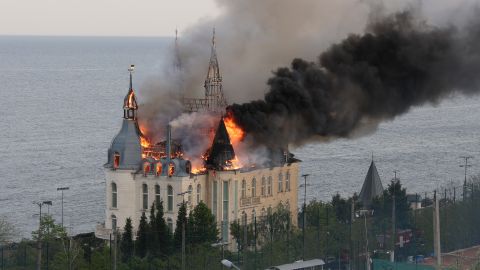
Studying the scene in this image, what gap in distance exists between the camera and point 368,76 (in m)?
88.8

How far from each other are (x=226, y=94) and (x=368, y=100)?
36.5 feet

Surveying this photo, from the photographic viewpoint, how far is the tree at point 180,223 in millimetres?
75000

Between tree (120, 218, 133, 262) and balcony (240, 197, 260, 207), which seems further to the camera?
balcony (240, 197, 260, 207)

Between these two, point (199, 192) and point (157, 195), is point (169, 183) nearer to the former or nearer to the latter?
point (157, 195)

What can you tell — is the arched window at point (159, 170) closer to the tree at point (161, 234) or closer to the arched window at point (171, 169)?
the arched window at point (171, 169)

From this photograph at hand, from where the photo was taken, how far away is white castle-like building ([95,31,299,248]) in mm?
81250

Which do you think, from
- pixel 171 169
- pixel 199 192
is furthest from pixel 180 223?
pixel 199 192

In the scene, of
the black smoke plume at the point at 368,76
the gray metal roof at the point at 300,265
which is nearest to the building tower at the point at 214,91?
the black smoke plume at the point at 368,76

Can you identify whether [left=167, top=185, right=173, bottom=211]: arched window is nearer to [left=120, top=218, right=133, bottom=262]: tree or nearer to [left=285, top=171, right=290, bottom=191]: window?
[left=120, top=218, right=133, bottom=262]: tree

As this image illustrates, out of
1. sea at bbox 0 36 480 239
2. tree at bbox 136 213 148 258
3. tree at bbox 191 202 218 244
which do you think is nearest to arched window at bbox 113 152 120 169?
tree at bbox 191 202 218 244

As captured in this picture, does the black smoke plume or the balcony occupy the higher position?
the black smoke plume

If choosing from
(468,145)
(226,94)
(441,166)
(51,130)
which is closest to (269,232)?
(226,94)

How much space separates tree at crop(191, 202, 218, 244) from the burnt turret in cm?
459

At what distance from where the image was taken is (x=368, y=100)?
89938 millimetres
